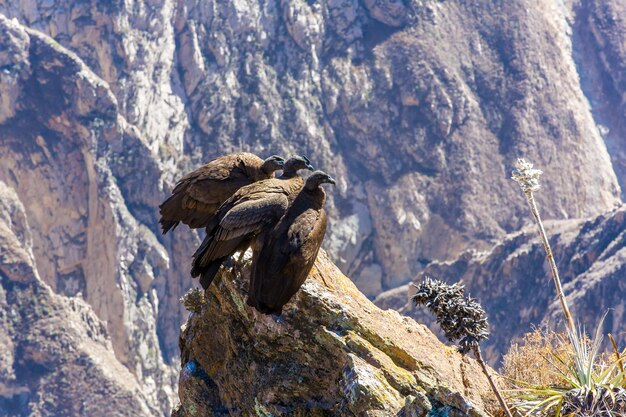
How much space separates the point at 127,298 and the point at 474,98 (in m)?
53.9

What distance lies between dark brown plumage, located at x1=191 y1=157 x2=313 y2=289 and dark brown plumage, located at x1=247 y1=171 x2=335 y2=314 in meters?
0.25

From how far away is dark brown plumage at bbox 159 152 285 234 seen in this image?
69.3 feet

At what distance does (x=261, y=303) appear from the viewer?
1773cm

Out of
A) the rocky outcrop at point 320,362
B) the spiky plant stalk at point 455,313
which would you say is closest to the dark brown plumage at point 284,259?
the rocky outcrop at point 320,362

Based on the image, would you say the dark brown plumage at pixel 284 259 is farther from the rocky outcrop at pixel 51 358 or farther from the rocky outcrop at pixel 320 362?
the rocky outcrop at pixel 51 358

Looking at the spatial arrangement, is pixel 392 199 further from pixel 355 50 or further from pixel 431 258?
pixel 355 50

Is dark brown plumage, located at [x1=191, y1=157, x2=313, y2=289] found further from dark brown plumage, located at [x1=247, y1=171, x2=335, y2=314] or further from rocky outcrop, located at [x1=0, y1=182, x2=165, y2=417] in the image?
rocky outcrop, located at [x1=0, y1=182, x2=165, y2=417]

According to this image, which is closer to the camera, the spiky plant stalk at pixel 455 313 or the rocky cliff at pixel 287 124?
the spiky plant stalk at pixel 455 313

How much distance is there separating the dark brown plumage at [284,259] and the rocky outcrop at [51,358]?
8765 cm

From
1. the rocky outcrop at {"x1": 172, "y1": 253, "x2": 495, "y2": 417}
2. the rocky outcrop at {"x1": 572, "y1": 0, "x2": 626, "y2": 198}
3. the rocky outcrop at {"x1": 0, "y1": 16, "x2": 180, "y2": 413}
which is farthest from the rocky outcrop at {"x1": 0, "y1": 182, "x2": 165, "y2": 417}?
the rocky outcrop at {"x1": 172, "y1": 253, "x2": 495, "y2": 417}

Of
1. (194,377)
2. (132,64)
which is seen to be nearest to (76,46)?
(132,64)

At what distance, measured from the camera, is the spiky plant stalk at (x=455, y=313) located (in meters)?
16.8

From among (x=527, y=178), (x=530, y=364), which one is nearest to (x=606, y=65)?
(x=530, y=364)

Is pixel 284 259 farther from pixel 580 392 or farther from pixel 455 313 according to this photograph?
pixel 580 392
